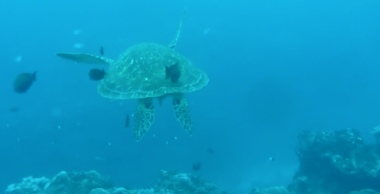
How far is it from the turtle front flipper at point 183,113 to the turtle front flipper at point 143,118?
1.67ft

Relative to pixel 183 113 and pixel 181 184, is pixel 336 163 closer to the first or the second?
pixel 181 184

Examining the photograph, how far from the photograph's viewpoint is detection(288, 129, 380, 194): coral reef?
1145cm

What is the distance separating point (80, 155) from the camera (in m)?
22.5

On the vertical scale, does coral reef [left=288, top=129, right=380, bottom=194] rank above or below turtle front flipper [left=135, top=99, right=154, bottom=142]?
above

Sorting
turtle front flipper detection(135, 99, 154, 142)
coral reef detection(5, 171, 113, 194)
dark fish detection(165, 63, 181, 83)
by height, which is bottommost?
turtle front flipper detection(135, 99, 154, 142)

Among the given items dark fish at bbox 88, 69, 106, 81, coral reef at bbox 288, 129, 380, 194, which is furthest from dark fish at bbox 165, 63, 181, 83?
coral reef at bbox 288, 129, 380, 194

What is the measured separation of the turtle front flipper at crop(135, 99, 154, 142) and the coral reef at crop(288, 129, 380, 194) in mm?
7638

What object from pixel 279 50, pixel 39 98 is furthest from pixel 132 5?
pixel 39 98

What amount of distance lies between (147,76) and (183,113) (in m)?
1.01

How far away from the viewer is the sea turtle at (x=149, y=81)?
21.7 ft

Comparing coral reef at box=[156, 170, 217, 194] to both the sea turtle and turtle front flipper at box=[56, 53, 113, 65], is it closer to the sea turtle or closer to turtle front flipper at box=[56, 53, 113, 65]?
the sea turtle

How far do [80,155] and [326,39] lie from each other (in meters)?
40.6

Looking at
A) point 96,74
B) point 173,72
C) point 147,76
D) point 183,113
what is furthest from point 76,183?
point 173,72

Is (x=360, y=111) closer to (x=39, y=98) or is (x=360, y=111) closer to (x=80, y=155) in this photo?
(x=80, y=155)
